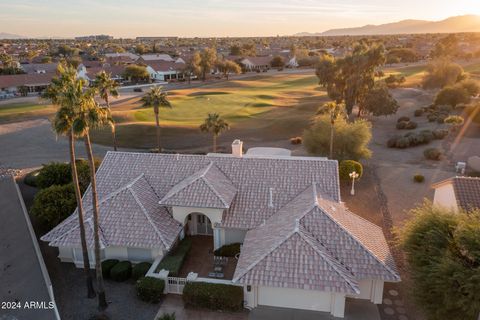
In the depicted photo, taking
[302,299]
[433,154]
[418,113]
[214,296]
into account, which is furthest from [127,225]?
[418,113]

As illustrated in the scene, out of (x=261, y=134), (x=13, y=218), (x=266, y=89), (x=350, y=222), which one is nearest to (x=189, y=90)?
Answer: (x=266, y=89)

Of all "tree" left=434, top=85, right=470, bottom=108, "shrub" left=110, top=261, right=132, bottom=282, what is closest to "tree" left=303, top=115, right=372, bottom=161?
"shrub" left=110, top=261, right=132, bottom=282

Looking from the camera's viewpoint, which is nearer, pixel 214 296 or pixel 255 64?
pixel 214 296

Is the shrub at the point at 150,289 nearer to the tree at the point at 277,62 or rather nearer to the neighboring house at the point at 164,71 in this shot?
the neighboring house at the point at 164,71

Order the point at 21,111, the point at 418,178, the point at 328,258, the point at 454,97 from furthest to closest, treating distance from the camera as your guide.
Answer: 1. the point at 454,97
2. the point at 21,111
3. the point at 418,178
4. the point at 328,258

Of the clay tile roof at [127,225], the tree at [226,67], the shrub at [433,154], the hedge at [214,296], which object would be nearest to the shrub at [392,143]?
the shrub at [433,154]

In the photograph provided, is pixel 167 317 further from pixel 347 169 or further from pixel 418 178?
pixel 418 178
